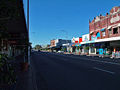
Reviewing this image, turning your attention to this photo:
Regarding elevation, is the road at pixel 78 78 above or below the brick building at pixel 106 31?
below

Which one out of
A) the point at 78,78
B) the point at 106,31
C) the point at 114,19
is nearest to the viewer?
the point at 78,78

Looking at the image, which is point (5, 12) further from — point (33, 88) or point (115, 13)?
point (115, 13)

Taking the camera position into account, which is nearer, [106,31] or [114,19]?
[114,19]

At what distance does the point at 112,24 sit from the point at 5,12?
36.2 metres

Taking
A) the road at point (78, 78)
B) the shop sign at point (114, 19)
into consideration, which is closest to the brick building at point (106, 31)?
the shop sign at point (114, 19)

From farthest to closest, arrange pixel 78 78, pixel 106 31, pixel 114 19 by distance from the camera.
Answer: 1. pixel 106 31
2. pixel 114 19
3. pixel 78 78

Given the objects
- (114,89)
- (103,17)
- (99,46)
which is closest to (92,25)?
(103,17)

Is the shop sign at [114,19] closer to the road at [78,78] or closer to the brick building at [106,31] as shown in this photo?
the brick building at [106,31]

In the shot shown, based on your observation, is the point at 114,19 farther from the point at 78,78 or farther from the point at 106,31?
the point at 78,78

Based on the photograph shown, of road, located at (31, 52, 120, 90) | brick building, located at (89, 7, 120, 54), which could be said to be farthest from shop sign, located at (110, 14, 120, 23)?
road, located at (31, 52, 120, 90)

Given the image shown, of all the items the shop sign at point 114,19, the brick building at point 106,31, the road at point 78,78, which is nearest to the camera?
the road at point 78,78

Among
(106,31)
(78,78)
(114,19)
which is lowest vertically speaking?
(78,78)

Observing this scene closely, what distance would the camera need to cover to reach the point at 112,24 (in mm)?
34969

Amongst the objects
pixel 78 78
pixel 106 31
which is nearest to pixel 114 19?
pixel 106 31
